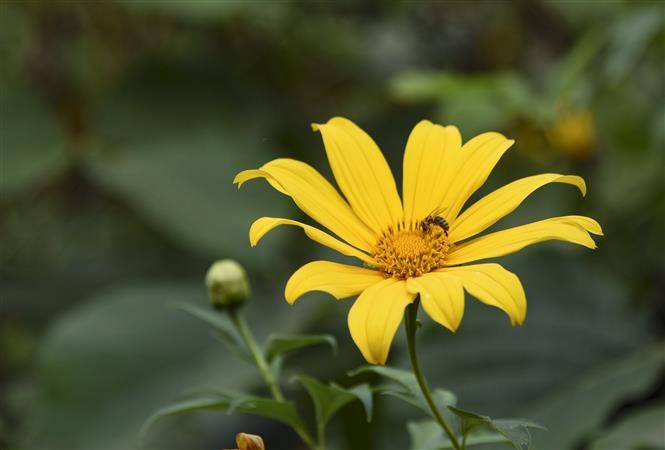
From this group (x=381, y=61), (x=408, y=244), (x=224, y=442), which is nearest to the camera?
(x=408, y=244)

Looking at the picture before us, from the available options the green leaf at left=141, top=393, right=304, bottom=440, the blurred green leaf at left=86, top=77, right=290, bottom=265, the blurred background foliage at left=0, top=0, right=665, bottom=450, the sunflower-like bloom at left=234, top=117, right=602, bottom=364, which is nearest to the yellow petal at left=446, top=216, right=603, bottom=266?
the sunflower-like bloom at left=234, top=117, right=602, bottom=364

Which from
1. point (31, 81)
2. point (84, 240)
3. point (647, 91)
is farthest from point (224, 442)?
point (647, 91)

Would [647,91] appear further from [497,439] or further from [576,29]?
[497,439]

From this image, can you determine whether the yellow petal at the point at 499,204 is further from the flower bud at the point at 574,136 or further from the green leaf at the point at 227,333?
the flower bud at the point at 574,136

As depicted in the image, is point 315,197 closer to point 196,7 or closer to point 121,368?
point 121,368

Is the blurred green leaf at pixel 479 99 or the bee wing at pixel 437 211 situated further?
the blurred green leaf at pixel 479 99

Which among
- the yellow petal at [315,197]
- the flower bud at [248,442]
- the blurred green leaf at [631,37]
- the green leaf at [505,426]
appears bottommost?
the green leaf at [505,426]

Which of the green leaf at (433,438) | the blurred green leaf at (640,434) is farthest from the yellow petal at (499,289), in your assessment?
the blurred green leaf at (640,434)
